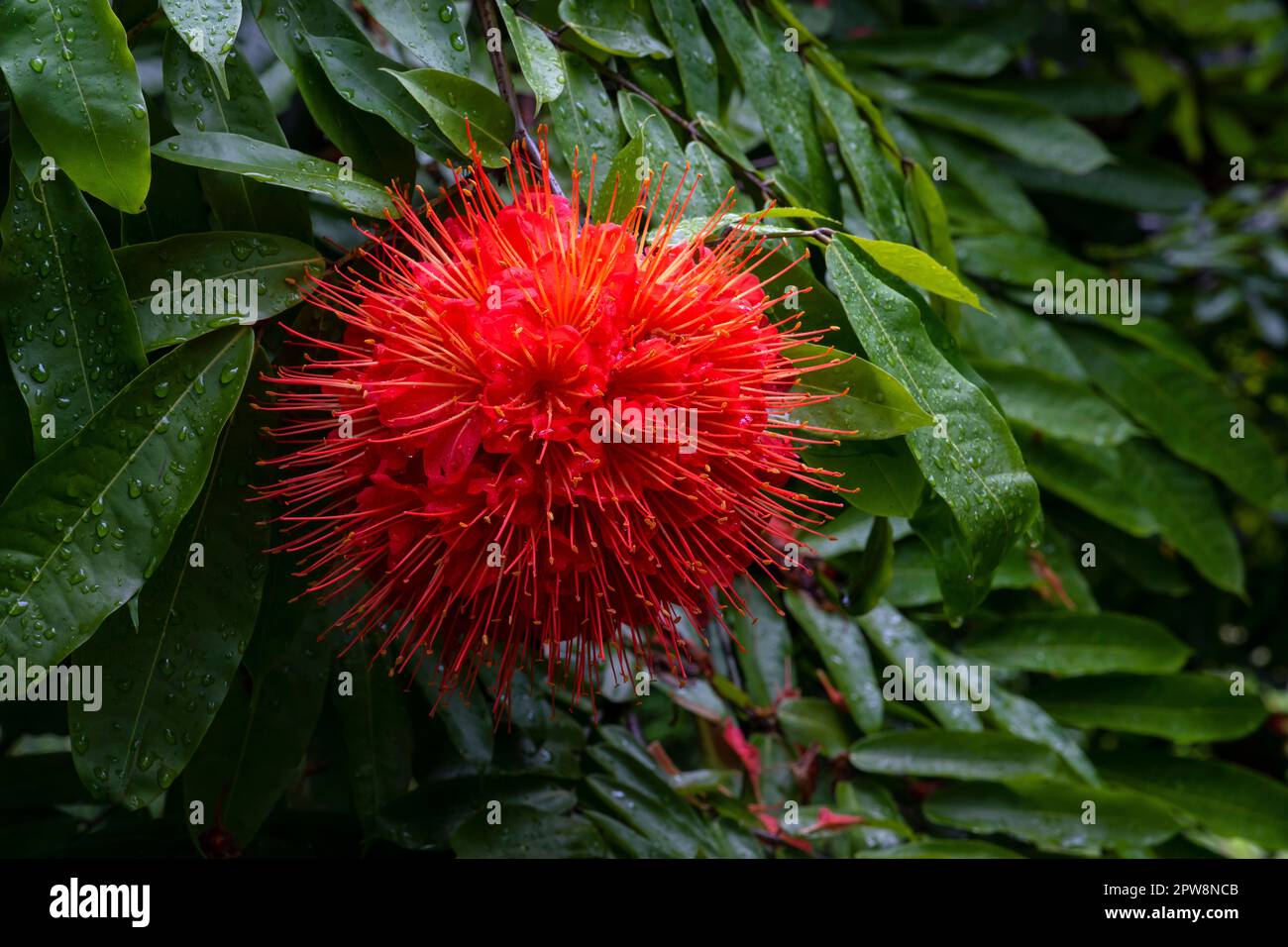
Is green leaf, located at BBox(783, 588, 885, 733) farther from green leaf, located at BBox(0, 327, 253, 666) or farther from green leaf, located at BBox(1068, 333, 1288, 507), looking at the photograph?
green leaf, located at BBox(0, 327, 253, 666)

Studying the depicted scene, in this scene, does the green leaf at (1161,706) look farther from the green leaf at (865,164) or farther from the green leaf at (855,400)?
the green leaf at (855,400)

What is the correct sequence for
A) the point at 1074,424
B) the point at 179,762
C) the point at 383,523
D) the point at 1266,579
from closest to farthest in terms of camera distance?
the point at 383,523 → the point at 179,762 → the point at 1074,424 → the point at 1266,579

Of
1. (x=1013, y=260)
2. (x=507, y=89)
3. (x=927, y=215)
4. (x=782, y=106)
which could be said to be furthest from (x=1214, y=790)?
(x=507, y=89)

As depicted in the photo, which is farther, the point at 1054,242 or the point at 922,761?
the point at 1054,242

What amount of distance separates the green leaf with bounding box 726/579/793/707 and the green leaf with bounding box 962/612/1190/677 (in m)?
0.32

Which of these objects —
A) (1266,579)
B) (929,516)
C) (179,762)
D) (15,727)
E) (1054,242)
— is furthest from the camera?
(1266,579)

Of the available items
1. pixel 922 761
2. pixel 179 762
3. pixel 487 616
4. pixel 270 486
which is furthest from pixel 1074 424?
pixel 179 762

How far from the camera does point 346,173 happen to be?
105cm

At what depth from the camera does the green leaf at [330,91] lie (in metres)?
1.13

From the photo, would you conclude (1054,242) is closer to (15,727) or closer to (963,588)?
(963,588)

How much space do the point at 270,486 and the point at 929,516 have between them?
2.20 feet

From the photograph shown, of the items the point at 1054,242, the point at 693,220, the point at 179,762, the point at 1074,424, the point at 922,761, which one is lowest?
the point at 922,761

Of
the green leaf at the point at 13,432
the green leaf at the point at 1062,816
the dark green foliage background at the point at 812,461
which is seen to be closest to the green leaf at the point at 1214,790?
the dark green foliage background at the point at 812,461

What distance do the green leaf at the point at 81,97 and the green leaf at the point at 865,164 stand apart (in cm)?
80
